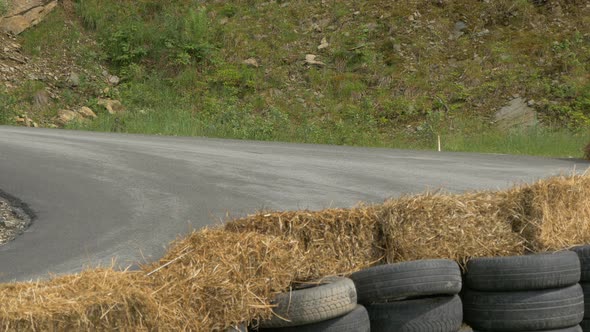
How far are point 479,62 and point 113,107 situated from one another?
11557mm

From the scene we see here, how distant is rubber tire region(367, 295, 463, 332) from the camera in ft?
20.6

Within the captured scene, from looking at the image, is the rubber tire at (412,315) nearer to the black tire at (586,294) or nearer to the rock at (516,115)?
the black tire at (586,294)

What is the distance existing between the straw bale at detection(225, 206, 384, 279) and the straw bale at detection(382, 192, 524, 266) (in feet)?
0.43

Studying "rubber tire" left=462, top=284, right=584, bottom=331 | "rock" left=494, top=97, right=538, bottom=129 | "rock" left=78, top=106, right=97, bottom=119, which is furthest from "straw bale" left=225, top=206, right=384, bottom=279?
"rock" left=78, top=106, right=97, bottom=119

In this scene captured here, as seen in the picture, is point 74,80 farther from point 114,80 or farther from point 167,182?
point 167,182

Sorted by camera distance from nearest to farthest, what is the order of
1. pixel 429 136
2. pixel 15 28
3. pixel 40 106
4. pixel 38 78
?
pixel 429 136
pixel 40 106
pixel 38 78
pixel 15 28

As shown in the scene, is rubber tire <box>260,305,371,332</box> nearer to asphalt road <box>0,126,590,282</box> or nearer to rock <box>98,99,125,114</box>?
asphalt road <box>0,126,590,282</box>

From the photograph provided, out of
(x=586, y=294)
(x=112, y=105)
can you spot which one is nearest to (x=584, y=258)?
(x=586, y=294)

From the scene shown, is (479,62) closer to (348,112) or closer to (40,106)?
(348,112)

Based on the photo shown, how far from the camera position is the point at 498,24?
93.0 feet

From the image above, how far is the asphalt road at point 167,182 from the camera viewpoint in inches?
344

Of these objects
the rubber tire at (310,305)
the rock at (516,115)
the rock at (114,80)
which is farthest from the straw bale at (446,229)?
the rock at (114,80)

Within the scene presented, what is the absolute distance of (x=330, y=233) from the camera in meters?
6.32

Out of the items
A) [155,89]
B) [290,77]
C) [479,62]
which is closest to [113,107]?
[155,89]
